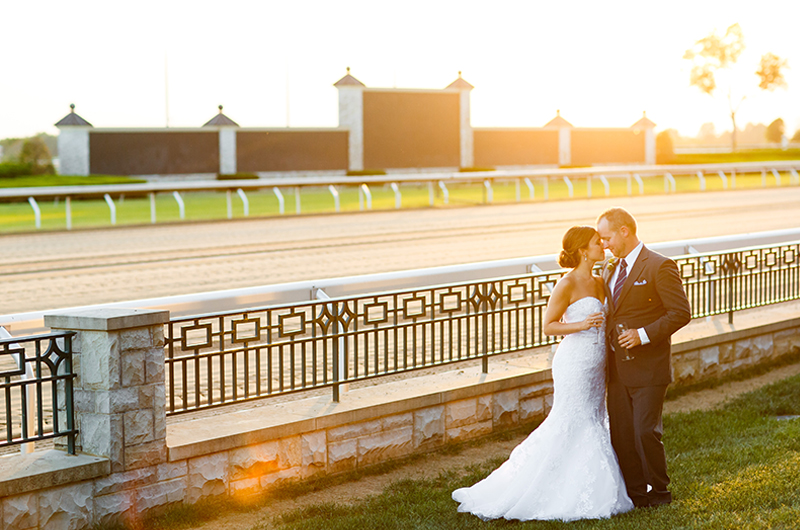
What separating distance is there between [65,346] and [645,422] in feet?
9.96

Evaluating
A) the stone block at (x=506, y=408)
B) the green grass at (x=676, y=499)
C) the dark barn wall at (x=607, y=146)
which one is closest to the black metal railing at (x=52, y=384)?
the green grass at (x=676, y=499)

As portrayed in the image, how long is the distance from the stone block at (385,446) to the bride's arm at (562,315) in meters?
1.62

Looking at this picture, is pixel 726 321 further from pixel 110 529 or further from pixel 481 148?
pixel 481 148

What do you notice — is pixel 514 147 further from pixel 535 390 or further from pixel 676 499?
pixel 676 499

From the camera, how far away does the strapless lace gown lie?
4.83 metres

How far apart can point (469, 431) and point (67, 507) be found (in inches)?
113

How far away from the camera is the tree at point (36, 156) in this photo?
37.6 meters

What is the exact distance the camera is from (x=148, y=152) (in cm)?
3575

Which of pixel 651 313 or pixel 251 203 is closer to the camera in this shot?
pixel 651 313

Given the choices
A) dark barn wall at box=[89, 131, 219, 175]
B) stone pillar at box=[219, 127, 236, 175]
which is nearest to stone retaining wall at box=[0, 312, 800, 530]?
dark barn wall at box=[89, 131, 219, 175]

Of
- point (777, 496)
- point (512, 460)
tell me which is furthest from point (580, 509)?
point (777, 496)

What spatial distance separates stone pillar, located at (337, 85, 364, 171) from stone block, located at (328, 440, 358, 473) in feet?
116

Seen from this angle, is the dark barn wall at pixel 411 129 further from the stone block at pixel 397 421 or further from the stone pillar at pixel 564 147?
the stone block at pixel 397 421

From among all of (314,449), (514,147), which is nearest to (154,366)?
(314,449)
